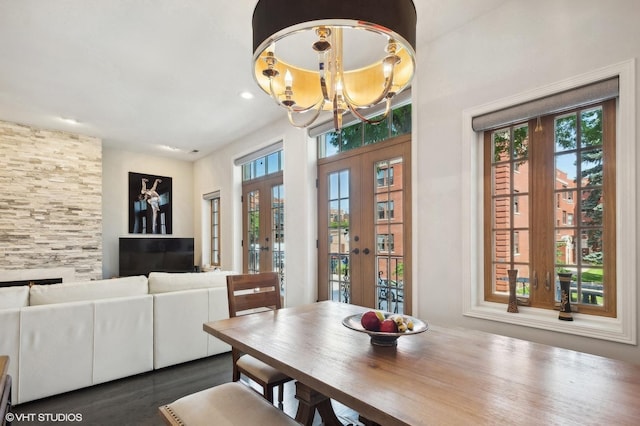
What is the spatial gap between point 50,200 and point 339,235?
4322 mm

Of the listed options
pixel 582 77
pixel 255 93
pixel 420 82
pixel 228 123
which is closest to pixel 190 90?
pixel 255 93

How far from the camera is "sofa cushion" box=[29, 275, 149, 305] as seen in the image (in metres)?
2.57

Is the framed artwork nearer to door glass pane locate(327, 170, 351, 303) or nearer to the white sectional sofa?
the white sectional sofa

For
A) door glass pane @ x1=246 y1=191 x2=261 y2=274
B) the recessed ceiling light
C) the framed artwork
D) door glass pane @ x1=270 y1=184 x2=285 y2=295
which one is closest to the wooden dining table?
door glass pane @ x1=270 y1=184 x2=285 y2=295

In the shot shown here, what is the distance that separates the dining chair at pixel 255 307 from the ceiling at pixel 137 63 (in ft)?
6.30

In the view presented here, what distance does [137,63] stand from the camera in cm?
317

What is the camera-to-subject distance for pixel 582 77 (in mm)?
2035

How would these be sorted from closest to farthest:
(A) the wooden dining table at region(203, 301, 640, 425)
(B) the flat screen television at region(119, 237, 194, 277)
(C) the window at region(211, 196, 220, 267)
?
1. (A) the wooden dining table at region(203, 301, 640, 425)
2. (B) the flat screen television at region(119, 237, 194, 277)
3. (C) the window at region(211, 196, 220, 267)

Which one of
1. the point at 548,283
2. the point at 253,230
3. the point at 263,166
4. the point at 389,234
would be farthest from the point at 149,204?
the point at 548,283

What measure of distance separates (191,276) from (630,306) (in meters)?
3.25

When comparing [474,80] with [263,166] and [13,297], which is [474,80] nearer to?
[263,166]

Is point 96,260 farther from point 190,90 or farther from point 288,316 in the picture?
point 288,316

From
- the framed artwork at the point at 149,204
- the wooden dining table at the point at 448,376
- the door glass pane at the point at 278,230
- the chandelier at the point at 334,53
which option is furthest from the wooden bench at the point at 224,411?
the framed artwork at the point at 149,204

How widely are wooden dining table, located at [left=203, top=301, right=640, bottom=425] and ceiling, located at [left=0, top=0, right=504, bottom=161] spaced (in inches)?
87.2
